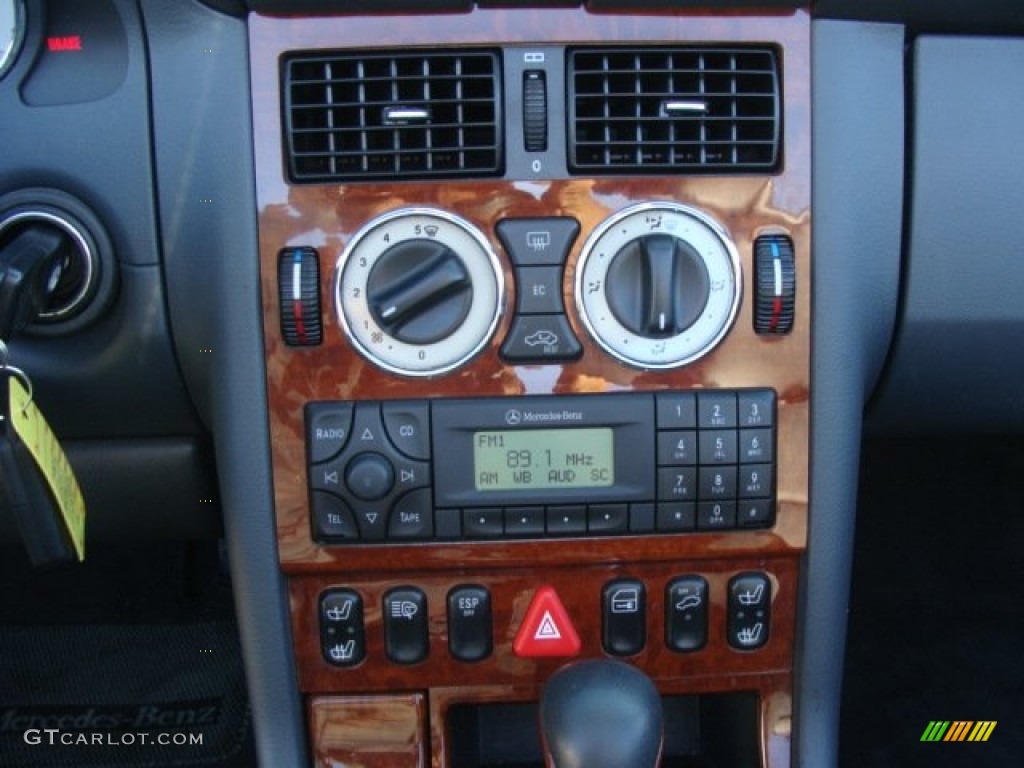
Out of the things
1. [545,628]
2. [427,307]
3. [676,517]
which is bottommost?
[545,628]

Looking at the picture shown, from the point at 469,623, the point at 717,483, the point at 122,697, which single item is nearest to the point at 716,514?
the point at 717,483

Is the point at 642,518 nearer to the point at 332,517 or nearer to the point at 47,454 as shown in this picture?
the point at 332,517

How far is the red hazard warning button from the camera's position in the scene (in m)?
1.10

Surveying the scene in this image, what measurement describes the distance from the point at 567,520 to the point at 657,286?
24 centimetres

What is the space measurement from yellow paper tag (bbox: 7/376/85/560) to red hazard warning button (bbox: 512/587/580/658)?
16.7 inches

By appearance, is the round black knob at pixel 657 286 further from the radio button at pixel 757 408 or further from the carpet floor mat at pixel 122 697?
the carpet floor mat at pixel 122 697

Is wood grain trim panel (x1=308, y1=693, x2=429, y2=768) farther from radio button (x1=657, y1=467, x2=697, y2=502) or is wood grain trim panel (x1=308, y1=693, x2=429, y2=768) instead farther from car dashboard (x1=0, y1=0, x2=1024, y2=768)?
radio button (x1=657, y1=467, x2=697, y2=502)

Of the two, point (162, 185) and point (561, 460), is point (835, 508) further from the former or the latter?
point (162, 185)

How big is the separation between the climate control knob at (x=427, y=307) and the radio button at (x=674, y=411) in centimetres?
17

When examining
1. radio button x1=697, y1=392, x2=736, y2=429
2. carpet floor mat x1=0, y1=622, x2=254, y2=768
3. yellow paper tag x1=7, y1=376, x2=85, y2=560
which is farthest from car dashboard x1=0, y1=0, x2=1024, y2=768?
carpet floor mat x1=0, y1=622, x2=254, y2=768

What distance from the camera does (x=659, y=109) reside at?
1.04 metres

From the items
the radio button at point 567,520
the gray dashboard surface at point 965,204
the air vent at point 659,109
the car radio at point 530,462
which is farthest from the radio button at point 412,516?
the gray dashboard surface at point 965,204

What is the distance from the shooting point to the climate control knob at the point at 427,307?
3.37ft

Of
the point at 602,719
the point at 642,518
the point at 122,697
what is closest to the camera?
the point at 602,719
